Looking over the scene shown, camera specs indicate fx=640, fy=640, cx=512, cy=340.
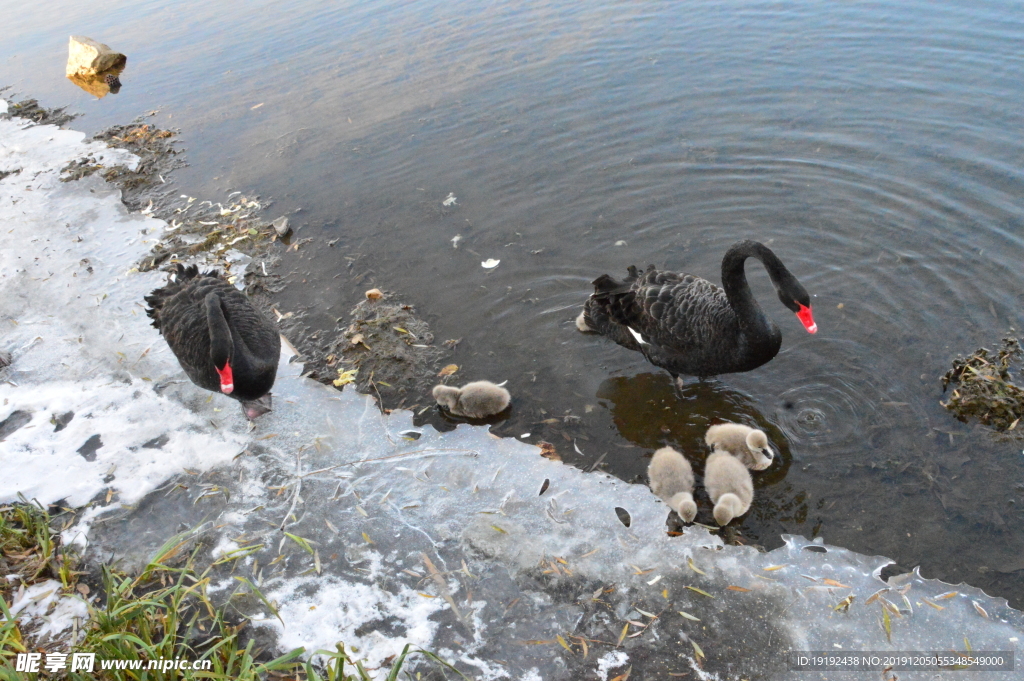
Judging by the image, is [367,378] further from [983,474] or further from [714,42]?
[714,42]

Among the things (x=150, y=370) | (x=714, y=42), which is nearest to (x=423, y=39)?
(x=714, y=42)

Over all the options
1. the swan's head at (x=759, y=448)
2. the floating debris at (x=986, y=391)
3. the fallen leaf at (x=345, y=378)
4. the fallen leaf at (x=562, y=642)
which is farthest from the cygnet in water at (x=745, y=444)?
the fallen leaf at (x=345, y=378)

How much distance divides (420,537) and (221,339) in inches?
69.9

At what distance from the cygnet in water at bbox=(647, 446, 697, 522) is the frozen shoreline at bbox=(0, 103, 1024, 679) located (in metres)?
0.12

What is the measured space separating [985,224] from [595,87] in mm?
5037

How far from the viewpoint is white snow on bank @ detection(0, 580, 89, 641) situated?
3.26 m

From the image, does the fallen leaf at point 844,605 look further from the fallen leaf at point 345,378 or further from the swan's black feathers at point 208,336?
the swan's black feathers at point 208,336

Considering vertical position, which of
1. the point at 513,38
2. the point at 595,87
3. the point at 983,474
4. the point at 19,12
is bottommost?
the point at 983,474

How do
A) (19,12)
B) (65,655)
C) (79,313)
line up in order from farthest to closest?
1. (19,12)
2. (79,313)
3. (65,655)

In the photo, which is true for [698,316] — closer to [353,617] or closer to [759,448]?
[759,448]

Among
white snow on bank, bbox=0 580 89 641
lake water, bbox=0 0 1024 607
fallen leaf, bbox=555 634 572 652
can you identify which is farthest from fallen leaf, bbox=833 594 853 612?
white snow on bank, bbox=0 580 89 641

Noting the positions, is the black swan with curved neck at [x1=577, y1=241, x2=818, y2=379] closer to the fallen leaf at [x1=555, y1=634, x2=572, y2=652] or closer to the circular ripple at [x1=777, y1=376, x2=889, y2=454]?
the circular ripple at [x1=777, y1=376, x2=889, y2=454]

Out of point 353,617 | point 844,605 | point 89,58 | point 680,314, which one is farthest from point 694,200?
point 89,58

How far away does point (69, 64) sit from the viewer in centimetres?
1299
